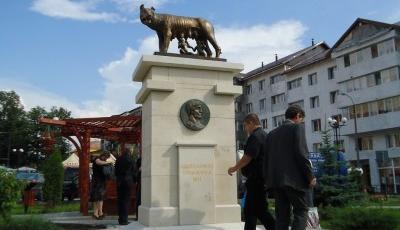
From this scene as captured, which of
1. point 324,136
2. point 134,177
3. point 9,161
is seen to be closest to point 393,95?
point 324,136

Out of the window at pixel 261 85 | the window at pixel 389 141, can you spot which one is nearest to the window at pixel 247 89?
the window at pixel 261 85

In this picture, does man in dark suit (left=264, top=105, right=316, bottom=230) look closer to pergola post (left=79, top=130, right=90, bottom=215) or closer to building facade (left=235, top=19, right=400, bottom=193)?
pergola post (left=79, top=130, right=90, bottom=215)

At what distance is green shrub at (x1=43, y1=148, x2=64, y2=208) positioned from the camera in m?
18.4

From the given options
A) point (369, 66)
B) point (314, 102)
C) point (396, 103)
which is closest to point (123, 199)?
point (396, 103)

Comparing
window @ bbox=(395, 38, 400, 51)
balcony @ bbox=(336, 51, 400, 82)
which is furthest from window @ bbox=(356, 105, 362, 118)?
window @ bbox=(395, 38, 400, 51)

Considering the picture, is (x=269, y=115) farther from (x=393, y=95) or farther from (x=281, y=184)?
(x=281, y=184)

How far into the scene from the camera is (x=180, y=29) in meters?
8.91

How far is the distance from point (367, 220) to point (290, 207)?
7.54ft

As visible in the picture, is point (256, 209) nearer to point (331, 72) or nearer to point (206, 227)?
point (206, 227)

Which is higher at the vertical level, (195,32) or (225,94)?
(195,32)

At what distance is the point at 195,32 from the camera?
29.7ft

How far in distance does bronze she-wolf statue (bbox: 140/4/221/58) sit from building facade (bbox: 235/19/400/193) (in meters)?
30.0

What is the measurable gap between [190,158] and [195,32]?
266 centimetres

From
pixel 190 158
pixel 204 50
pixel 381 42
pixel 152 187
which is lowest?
pixel 152 187
